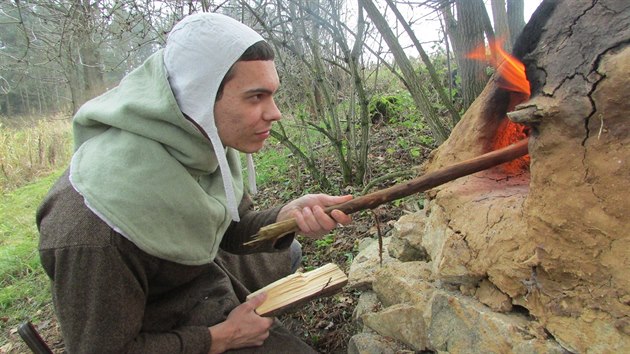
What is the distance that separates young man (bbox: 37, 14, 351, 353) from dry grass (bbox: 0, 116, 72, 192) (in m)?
8.30

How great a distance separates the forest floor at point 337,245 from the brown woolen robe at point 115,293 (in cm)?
49

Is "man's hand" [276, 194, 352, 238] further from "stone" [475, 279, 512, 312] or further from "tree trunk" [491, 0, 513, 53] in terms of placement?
"tree trunk" [491, 0, 513, 53]

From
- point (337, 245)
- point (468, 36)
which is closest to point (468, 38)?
point (468, 36)

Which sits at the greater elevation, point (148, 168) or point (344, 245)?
point (148, 168)

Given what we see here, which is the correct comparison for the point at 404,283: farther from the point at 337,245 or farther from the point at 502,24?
the point at 502,24

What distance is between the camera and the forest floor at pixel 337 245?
8.35ft

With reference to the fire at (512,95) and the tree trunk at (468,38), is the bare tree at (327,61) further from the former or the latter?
the fire at (512,95)

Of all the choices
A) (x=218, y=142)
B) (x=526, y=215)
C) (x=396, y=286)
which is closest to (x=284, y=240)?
(x=396, y=286)

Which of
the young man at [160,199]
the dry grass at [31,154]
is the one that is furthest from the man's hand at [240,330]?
the dry grass at [31,154]

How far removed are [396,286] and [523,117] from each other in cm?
108

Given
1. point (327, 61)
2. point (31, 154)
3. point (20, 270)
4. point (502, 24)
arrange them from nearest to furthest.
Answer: point (502, 24) < point (327, 61) < point (20, 270) < point (31, 154)

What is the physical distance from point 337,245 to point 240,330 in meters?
1.61

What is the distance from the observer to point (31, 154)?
31.0ft

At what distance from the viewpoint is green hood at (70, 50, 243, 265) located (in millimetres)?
1567
